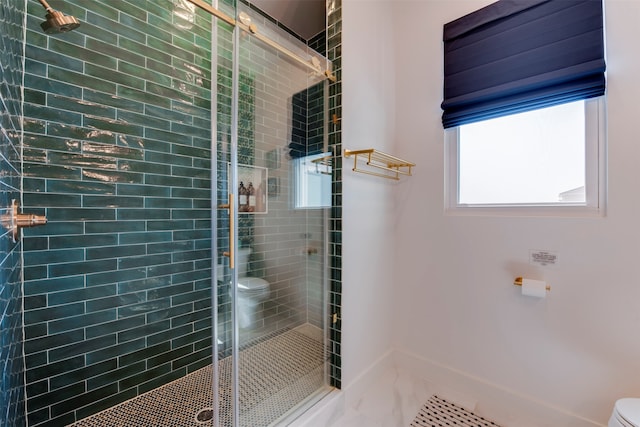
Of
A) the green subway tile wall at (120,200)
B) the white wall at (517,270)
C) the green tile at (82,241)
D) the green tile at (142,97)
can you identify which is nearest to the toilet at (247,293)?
the green subway tile wall at (120,200)

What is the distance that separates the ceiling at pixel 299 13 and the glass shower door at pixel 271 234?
814mm

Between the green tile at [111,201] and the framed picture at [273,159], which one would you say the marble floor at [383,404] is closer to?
the framed picture at [273,159]

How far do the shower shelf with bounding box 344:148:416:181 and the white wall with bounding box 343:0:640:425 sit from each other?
73 mm

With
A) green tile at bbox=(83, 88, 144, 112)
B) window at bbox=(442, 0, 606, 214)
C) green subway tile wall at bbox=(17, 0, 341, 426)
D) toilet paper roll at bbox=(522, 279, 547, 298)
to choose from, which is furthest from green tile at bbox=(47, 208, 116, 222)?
toilet paper roll at bbox=(522, 279, 547, 298)

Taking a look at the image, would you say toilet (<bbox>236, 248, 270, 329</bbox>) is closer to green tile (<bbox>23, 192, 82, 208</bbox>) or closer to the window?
green tile (<bbox>23, 192, 82, 208</bbox>)

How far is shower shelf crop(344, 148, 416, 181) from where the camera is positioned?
162cm

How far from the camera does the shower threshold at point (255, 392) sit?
4.22 feet

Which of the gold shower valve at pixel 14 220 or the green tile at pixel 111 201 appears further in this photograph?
the green tile at pixel 111 201

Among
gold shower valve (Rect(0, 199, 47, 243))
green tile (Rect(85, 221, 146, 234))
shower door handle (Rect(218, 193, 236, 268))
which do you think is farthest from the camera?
green tile (Rect(85, 221, 146, 234))

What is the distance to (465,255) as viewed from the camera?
1749 millimetres

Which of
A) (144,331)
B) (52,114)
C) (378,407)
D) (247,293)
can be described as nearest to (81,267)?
(144,331)

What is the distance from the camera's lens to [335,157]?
1590 mm

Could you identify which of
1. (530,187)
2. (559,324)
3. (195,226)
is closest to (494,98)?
(530,187)

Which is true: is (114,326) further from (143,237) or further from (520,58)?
(520,58)
